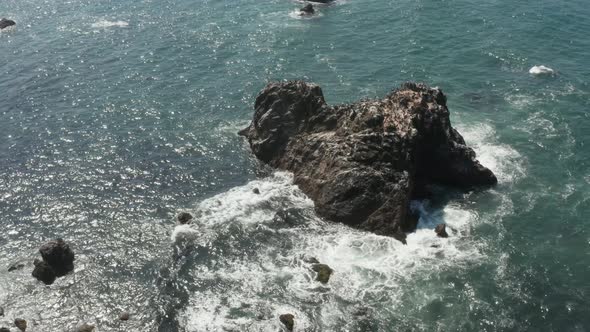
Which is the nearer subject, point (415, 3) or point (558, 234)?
point (558, 234)

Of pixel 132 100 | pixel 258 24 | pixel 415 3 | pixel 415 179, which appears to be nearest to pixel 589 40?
pixel 415 3

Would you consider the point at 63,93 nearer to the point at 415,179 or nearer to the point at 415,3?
the point at 415,179

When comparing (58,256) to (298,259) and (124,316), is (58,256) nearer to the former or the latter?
(124,316)

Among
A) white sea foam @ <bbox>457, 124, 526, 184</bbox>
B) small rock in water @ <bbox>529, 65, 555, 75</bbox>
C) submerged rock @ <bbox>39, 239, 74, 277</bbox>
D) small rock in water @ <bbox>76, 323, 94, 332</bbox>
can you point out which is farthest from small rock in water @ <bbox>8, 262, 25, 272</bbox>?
small rock in water @ <bbox>529, 65, 555, 75</bbox>

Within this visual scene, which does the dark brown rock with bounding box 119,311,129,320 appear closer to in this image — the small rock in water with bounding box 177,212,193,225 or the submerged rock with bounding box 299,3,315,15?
the small rock in water with bounding box 177,212,193,225

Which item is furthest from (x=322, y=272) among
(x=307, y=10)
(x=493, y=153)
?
(x=307, y=10)

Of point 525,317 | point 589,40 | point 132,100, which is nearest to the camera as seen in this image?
point 525,317

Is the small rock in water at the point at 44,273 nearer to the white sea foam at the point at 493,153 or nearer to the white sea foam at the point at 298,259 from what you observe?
the white sea foam at the point at 298,259
